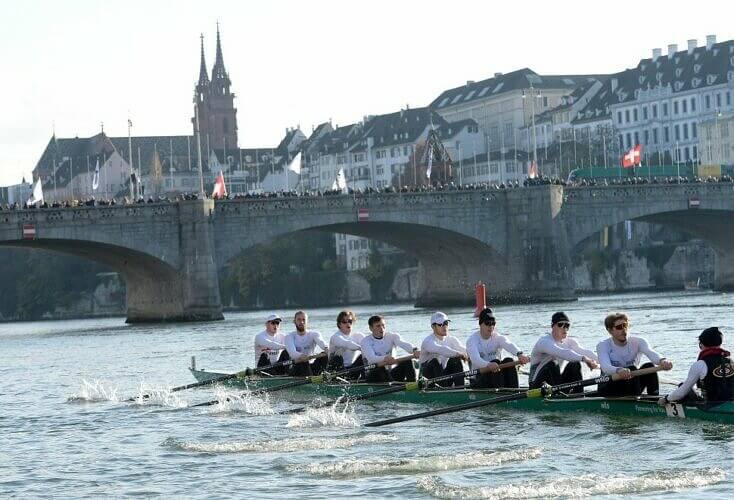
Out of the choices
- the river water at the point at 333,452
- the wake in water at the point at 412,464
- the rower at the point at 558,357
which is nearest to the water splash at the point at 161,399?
the river water at the point at 333,452

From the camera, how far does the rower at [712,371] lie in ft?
79.5

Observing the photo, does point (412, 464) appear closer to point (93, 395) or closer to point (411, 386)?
point (411, 386)

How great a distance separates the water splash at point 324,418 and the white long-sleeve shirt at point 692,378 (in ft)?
20.4

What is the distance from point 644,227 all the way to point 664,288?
13009 millimetres

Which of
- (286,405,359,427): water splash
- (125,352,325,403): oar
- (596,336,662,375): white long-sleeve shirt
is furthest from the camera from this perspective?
(125,352,325,403): oar

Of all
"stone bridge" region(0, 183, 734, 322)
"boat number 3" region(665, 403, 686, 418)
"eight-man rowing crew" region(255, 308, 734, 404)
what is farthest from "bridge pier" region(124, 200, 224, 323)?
"boat number 3" region(665, 403, 686, 418)

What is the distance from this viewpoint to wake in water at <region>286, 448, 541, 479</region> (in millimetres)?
23891

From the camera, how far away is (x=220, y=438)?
2889 cm

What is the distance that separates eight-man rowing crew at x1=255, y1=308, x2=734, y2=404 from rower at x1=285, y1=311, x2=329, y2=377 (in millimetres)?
20

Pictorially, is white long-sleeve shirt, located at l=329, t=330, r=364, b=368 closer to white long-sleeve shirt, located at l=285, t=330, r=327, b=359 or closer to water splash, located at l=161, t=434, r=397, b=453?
white long-sleeve shirt, located at l=285, t=330, r=327, b=359

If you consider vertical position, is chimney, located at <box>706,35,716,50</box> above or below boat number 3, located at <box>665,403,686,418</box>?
above

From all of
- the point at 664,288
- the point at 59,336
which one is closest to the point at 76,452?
the point at 59,336

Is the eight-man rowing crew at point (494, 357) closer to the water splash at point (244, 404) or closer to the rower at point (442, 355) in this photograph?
the rower at point (442, 355)

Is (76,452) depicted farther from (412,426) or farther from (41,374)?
(41,374)
